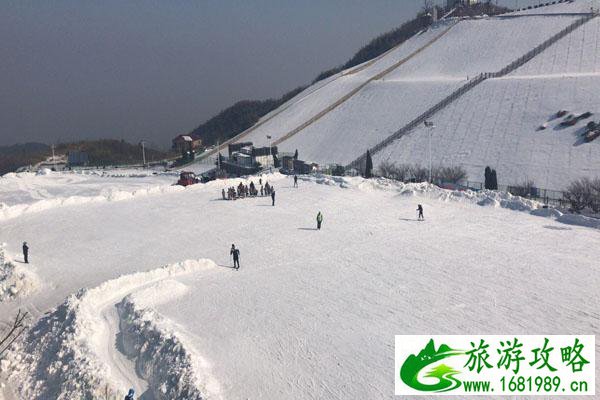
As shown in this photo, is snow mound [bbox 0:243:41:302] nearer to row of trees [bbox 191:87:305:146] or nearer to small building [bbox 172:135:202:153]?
small building [bbox 172:135:202:153]

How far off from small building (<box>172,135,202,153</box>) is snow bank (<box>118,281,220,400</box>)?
55630 millimetres

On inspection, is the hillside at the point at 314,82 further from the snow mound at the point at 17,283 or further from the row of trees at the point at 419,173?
the snow mound at the point at 17,283

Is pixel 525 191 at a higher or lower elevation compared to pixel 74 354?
higher

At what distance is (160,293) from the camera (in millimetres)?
14609

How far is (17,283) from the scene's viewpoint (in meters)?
16.3

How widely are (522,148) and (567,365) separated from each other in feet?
101

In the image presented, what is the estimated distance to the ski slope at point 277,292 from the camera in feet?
35.0

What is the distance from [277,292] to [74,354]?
218 inches

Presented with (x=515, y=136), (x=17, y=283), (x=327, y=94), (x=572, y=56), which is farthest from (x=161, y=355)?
(x=327, y=94)

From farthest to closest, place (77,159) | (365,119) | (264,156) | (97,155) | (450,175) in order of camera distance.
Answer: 1. (97,155)
2. (77,159)
3. (365,119)
4. (264,156)
5. (450,175)

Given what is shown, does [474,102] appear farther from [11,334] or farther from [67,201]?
[11,334]

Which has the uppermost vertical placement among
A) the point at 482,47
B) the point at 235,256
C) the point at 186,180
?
the point at 482,47

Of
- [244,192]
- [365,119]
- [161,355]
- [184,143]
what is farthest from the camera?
[184,143]

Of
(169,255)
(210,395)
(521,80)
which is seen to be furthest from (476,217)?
(521,80)
